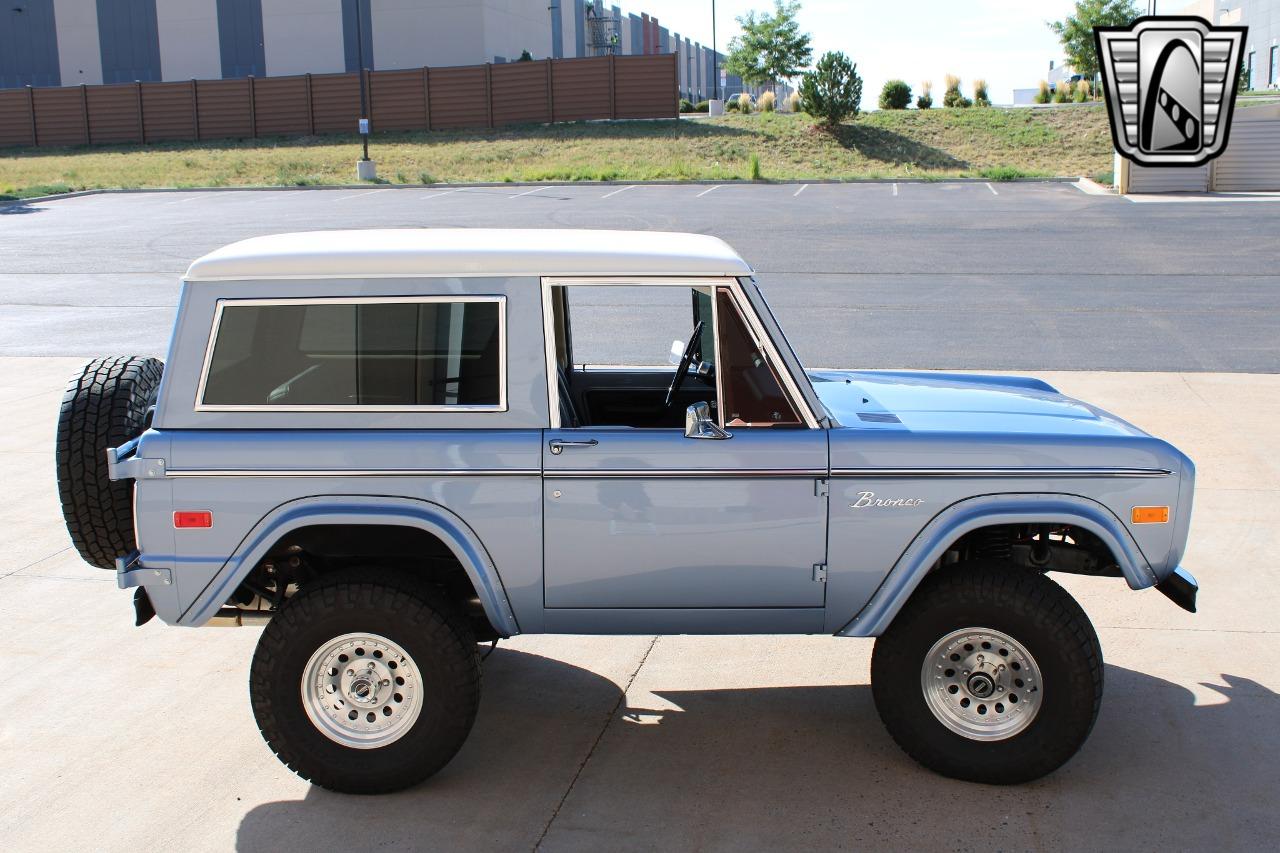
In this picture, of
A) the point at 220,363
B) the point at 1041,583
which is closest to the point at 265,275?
the point at 220,363

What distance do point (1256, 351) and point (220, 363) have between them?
11456 mm

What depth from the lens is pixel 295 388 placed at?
4.62 metres

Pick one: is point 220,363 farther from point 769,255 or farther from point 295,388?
point 769,255

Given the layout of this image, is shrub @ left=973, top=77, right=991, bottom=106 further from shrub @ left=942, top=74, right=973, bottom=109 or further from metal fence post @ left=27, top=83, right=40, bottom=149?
metal fence post @ left=27, top=83, right=40, bottom=149

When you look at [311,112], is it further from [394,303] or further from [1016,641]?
[1016,641]

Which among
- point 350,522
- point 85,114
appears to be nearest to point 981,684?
point 350,522

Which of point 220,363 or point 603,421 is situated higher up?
point 220,363

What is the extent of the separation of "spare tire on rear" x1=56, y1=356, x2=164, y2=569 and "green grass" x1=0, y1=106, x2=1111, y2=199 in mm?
31705

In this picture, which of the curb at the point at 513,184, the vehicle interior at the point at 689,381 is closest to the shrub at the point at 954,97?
the curb at the point at 513,184

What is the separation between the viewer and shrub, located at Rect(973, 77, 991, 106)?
168 ft

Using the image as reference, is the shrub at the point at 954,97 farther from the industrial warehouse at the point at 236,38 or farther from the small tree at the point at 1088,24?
the industrial warehouse at the point at 236,38

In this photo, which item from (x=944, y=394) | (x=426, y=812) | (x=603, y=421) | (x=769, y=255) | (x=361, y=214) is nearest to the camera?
(x=426, y=812)

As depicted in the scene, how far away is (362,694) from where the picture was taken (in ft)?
15.0

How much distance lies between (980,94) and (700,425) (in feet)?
168
